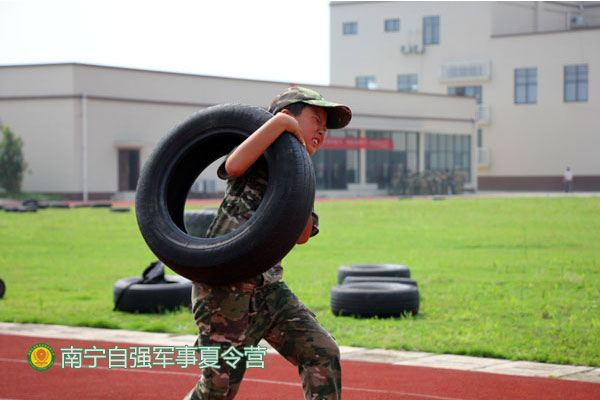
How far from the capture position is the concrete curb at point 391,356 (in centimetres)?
708

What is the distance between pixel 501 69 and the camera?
2420 inches

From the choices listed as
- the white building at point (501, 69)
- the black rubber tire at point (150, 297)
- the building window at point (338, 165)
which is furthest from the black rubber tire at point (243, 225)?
the white building at point (501, 69)

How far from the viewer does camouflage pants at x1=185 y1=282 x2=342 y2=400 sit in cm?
377

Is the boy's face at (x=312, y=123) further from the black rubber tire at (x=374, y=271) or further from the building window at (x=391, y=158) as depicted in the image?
the building window at (x=391, y=158)

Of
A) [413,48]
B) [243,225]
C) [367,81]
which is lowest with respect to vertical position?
[243,225]

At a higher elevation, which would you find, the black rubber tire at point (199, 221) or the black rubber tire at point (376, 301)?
the black rubber tire at point (199, 221)

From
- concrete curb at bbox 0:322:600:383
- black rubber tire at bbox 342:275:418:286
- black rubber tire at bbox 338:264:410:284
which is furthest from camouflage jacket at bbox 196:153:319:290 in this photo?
black rubber tire at bbox 338:264:410:284

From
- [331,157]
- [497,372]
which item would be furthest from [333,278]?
[331,157]

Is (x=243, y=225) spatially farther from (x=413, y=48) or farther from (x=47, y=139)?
(x=413, y=48)

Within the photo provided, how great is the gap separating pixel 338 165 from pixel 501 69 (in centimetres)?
1712

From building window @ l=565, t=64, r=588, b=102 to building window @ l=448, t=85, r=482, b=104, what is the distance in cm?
654

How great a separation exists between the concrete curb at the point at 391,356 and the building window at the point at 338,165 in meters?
42.6

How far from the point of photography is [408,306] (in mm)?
9695

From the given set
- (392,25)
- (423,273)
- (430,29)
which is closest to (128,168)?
(392,25)
